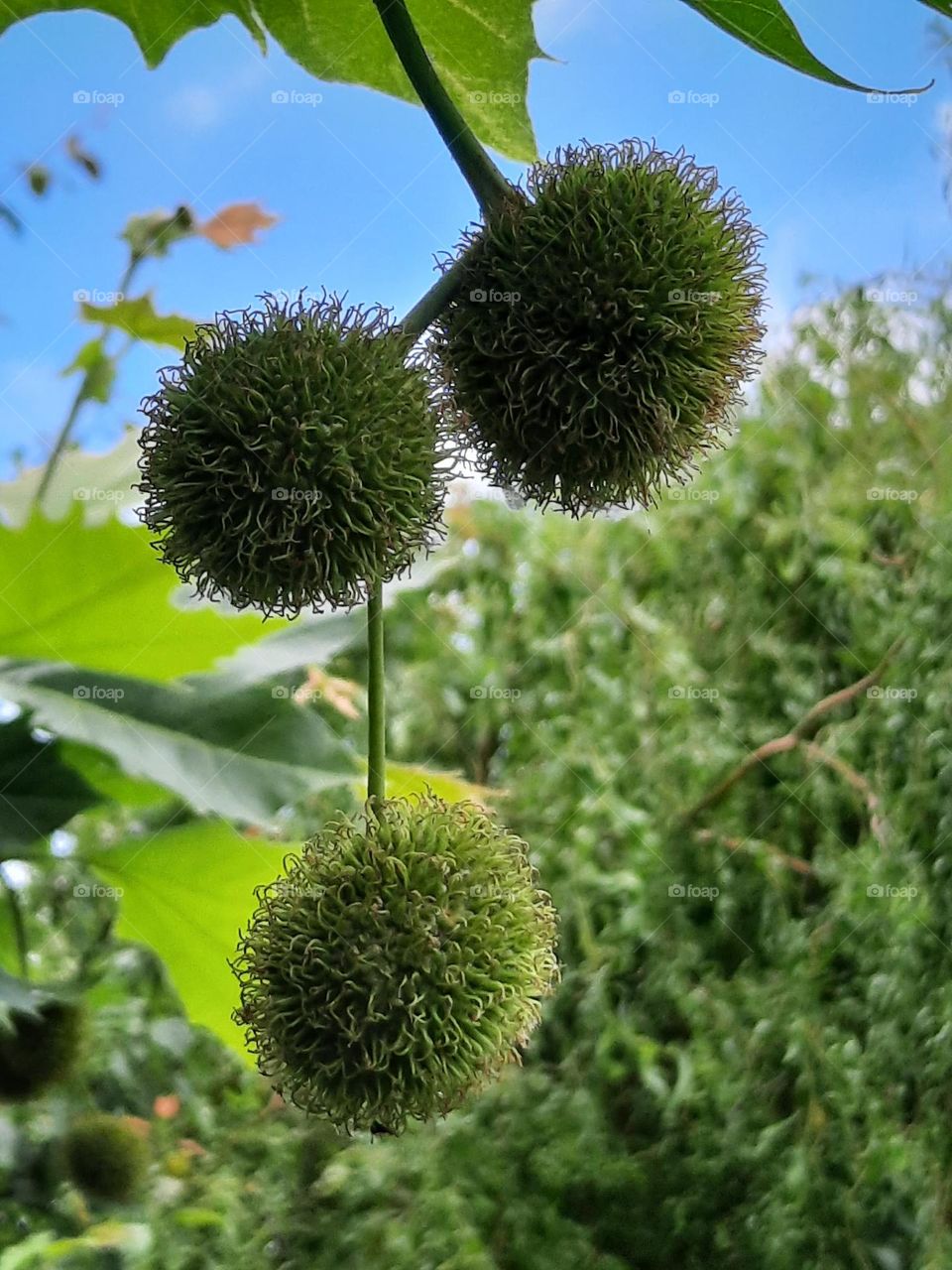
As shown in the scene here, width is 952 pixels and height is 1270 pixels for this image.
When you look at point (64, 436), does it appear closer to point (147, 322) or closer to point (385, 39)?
point (147, 322)

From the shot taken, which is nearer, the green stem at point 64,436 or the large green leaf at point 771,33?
the large green leaf at point 771,33

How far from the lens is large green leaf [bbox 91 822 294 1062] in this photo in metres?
0.63

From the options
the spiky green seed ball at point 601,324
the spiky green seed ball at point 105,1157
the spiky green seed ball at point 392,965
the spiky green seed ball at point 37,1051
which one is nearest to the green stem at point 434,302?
the spiky green seed ball at point 601,324

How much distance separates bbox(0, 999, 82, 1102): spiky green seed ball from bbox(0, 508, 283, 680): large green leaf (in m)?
0.32

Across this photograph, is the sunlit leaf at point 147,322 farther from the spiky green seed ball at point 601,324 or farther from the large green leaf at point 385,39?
the spiky green seed ball at point 601,324

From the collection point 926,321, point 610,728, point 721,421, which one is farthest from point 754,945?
point 721,421

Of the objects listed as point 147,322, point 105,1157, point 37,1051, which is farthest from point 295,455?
point 105,1157

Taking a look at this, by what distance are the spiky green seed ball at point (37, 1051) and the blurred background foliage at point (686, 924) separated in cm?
25

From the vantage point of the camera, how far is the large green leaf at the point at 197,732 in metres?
0.55

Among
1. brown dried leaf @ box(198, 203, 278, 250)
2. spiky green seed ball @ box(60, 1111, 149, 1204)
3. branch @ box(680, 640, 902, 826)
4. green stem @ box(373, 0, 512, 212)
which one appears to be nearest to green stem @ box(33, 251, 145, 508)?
brown dried leaf @ box(198, 203, 278, 250)

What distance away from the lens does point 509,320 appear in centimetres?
39

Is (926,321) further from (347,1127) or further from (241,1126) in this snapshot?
(347,1127)

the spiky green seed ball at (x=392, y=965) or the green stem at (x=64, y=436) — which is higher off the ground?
the green stem at (x=64, y=436)

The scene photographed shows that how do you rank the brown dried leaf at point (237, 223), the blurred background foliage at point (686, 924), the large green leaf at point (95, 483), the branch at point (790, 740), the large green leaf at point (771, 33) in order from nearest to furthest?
the large green leaf at point (771, 33) < the large green leaf at point (95, 483) < the brown dried leaf at point (237, 223) < the blurred background foliage at point (686, 924) < the branch at point (790, 740)
